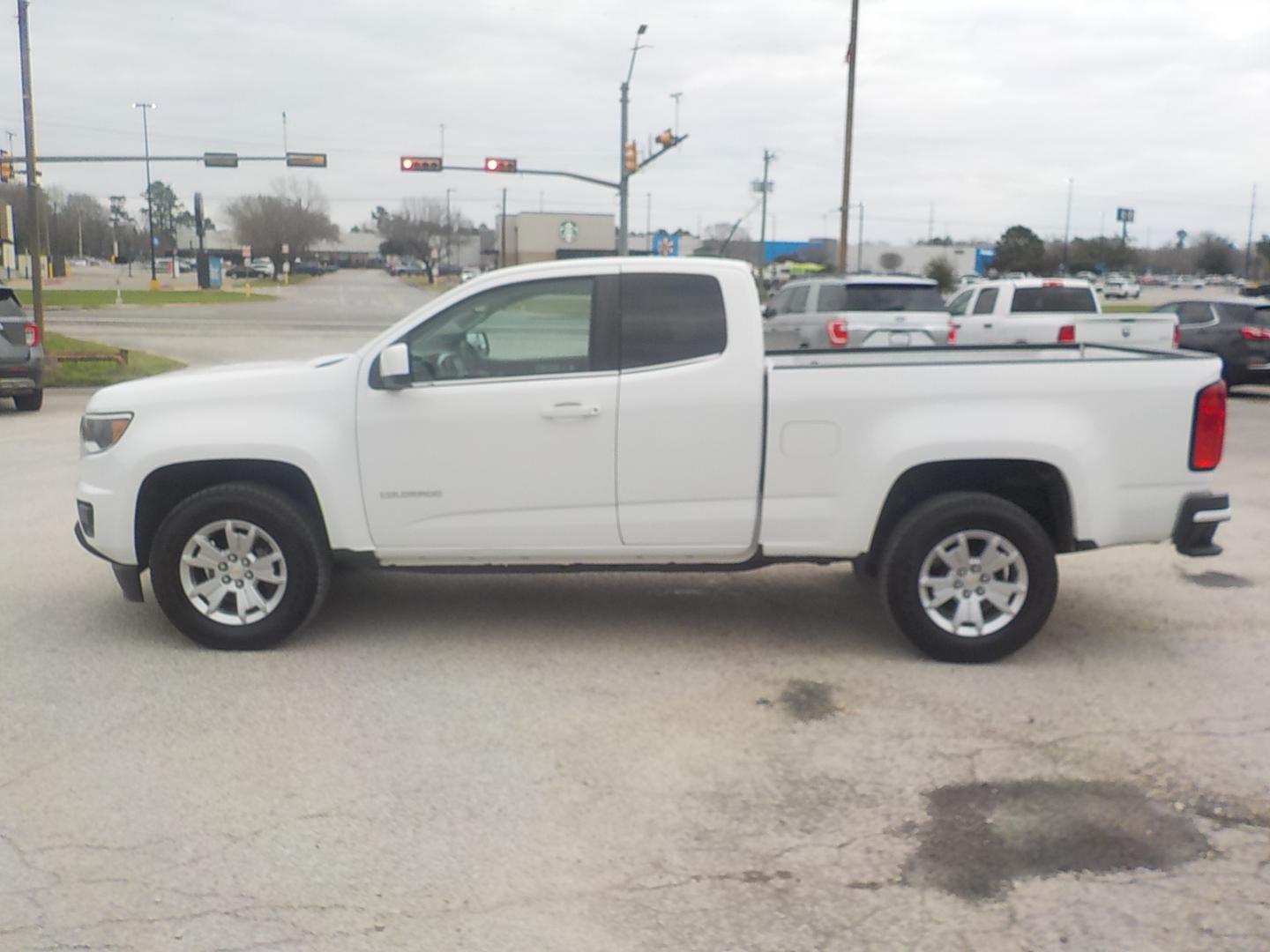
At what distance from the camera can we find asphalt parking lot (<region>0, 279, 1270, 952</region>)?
12.4 ft

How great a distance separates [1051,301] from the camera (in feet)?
63.6

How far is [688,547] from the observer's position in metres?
6.21

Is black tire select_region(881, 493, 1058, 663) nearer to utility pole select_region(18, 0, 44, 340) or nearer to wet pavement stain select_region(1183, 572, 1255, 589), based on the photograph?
wet pavement stain select_region(1183, 572, 1255, 589)

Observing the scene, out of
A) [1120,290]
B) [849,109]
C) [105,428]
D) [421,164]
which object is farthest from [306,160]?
[1120,290]

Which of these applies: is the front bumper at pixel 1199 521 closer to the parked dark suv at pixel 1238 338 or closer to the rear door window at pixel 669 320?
the rear door window at pixel 669 320

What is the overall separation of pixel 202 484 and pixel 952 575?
12.1 feet

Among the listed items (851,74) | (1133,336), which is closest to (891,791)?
(1133,336)

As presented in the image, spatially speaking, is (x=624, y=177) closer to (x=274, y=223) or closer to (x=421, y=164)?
(x=421, y=164)

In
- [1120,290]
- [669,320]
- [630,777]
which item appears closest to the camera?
[630,777]

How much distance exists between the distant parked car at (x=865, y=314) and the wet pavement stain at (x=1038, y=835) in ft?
40.1

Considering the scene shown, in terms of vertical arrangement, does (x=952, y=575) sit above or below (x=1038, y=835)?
above

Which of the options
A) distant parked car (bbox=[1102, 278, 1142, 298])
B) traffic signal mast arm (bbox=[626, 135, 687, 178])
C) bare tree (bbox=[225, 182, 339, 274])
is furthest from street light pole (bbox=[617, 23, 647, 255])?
bare tree (bbox=[225, 182, 339, 274])

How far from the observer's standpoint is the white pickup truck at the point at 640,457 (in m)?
6.03

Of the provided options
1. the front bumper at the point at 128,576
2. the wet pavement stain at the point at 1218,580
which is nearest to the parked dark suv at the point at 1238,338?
the wet pavement stain at the point at 1218,580
